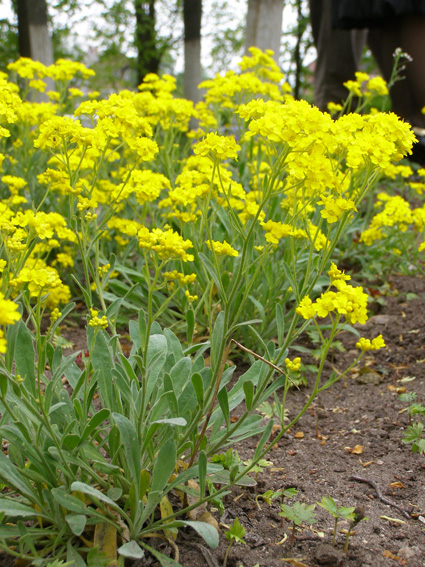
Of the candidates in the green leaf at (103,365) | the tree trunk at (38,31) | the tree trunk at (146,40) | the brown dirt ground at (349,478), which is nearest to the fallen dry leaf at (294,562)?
the brown dirt ground at (349,478)

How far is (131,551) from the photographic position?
1.37 m

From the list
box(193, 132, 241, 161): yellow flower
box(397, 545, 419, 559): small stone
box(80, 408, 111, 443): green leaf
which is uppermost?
box(193, 132, 241, 161): yellow flower

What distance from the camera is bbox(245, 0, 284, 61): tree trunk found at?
5.13 meters

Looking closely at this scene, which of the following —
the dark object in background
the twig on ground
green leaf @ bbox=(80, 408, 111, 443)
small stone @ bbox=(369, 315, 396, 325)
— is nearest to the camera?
green leaf @ bbox=(80, 408, 111, 443)

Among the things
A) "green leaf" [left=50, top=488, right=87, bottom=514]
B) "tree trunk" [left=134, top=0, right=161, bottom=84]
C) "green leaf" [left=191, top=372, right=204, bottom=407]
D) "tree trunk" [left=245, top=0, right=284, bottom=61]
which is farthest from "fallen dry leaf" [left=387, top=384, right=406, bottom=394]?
"tree trunk" [left=134, top=0, right=161, bottom=84]

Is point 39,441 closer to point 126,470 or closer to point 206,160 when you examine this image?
point 126,470

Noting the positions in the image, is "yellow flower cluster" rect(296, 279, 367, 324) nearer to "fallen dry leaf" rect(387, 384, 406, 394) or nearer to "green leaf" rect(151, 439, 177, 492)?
"green leaf" rect(151, 439, 177, 492)

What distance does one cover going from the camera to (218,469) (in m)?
1.63

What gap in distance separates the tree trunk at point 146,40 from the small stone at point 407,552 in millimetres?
11348

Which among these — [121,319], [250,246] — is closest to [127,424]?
[250,246]

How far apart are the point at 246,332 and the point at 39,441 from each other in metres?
1.51

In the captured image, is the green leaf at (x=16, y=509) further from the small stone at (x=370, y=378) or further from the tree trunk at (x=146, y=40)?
the tree trunk at (x=146, y=40)

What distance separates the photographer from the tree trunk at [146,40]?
449 inches

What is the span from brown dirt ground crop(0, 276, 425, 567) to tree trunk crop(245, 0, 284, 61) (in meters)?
3.32
